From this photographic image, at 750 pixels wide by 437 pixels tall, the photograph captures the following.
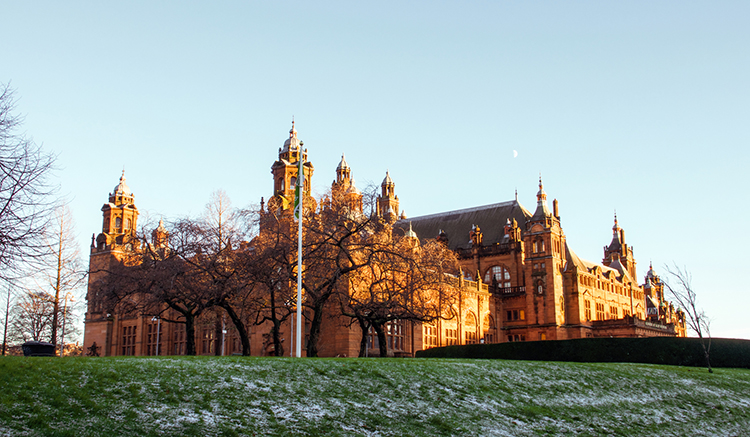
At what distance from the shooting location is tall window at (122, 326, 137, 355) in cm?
6450

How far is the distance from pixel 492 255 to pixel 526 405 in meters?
57.5

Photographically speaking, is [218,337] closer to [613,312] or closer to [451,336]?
[451,336]

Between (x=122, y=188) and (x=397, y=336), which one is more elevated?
(x=122, y=188)

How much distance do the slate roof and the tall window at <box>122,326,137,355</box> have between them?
102 ft

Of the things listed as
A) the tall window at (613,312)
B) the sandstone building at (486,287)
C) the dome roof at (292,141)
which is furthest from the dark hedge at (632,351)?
the tall window at (613,312)

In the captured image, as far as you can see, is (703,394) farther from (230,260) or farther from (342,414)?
(230,260)

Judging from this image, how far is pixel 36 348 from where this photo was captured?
23672mm

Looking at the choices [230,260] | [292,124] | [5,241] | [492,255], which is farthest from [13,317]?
[492,255]

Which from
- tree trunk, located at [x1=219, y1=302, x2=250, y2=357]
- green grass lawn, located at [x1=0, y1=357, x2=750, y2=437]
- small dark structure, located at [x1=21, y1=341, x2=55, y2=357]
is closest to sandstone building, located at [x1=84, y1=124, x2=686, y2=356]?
tree trunk, located at [x1=219, y1=302, x2=250, y2=357]

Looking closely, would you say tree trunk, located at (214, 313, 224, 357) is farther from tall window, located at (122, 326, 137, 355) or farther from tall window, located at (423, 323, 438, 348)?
tall window, located at (423, 323, 438, 348)

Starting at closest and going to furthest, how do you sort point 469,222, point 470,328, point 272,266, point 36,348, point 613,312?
point 36,348 < point 272,266 < point 470,328 < point 469,222 < point 613,312

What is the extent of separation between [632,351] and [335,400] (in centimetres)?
2971

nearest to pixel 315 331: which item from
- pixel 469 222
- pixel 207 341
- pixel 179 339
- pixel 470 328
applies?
pixel 207 341

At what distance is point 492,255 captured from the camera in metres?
76.7
